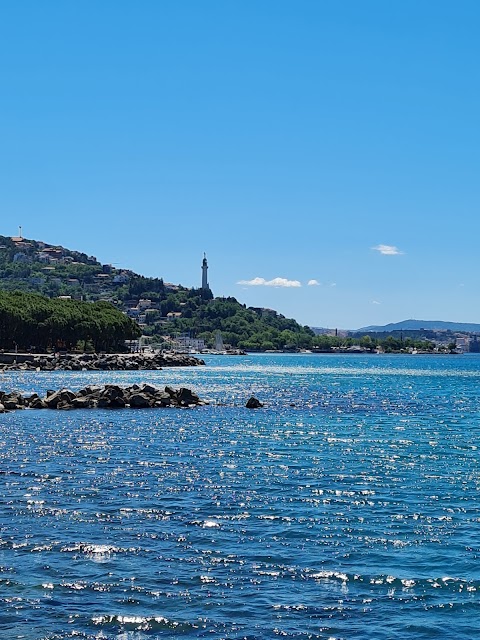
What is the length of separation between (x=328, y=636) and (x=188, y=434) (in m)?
35.7

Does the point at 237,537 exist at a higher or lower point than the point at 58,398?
lower

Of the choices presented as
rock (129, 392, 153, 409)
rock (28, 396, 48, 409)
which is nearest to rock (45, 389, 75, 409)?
rock (28, 396, 48, 409)

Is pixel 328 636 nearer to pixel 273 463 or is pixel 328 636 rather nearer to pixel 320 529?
pixel 320 529

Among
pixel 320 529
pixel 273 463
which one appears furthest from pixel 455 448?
pixel 320 529

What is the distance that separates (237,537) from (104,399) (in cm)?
4817

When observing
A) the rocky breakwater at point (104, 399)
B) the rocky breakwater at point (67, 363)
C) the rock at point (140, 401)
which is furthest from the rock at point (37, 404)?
the rocky breakwater at point (67, 363)

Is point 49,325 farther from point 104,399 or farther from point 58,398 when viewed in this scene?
point 58,398

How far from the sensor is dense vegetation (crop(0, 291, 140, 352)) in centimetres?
16600

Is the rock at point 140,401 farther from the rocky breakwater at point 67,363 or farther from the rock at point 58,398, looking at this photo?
the rocky breakwater at point 67,363

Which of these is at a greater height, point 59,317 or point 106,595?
point 59,317

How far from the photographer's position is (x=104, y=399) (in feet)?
234

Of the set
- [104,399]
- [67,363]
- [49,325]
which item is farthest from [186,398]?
[49,325]

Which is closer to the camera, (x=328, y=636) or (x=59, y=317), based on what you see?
(x=328, y=636)

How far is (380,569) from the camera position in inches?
842
